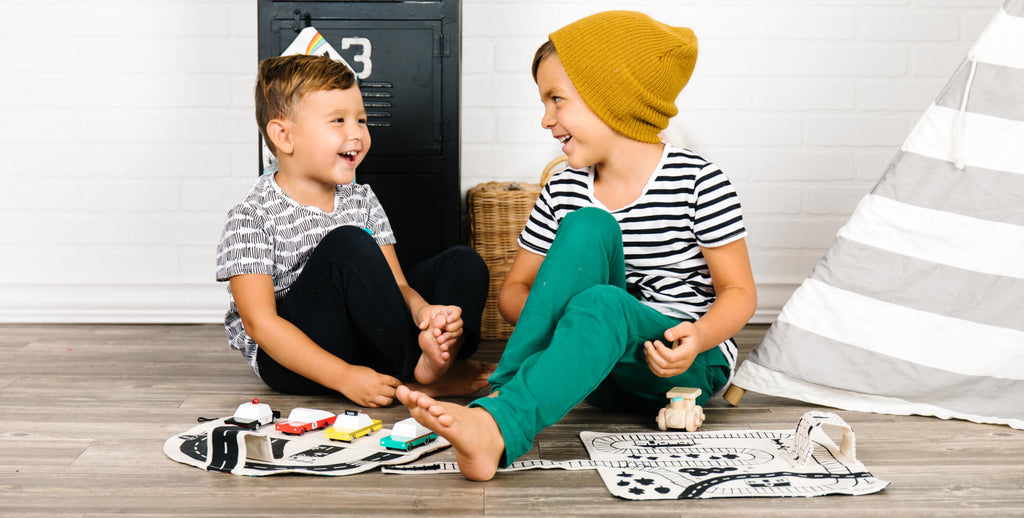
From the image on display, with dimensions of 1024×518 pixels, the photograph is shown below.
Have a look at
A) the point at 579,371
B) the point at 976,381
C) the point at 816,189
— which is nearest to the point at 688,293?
the point at 579,371

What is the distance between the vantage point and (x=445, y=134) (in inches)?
83.3

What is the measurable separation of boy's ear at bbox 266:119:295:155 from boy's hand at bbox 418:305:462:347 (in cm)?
44

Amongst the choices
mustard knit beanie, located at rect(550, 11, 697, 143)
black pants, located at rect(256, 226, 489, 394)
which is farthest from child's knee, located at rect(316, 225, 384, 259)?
mustard knit beanie, located at rect(550, 11, 697, 143)

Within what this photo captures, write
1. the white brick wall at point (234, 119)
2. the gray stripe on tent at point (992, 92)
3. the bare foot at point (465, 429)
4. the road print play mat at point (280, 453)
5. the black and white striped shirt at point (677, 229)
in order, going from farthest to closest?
1. the white brick wall at point (234, 119)
2. the gray stripe on tent at point (992, 92)
3. the black and white striped shirt at point (677, 229)
4. the road print play mat at point (280, 453)
5. the bare foot at point (465, 429)

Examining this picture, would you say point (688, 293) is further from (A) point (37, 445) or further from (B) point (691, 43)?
(A) point (37, 445)

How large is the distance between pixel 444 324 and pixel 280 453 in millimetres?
343

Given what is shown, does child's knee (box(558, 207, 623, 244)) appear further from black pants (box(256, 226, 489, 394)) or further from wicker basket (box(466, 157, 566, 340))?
wicker basket (box(466, 157, 566, 340))

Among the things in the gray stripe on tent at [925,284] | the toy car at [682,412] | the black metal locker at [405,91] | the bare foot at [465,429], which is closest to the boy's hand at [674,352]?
the toy car at [682,412]

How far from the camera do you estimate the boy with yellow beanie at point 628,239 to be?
1280mm

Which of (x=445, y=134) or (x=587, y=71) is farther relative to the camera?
(x=445, y=134)

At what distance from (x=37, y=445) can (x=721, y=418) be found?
3.57 feet

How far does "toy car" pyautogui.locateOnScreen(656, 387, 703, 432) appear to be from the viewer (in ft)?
4.58

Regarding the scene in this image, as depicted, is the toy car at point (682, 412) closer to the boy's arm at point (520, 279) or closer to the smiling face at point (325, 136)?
the boy's arm at point (520, 279)

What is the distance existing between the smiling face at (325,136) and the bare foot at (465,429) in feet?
2.26
